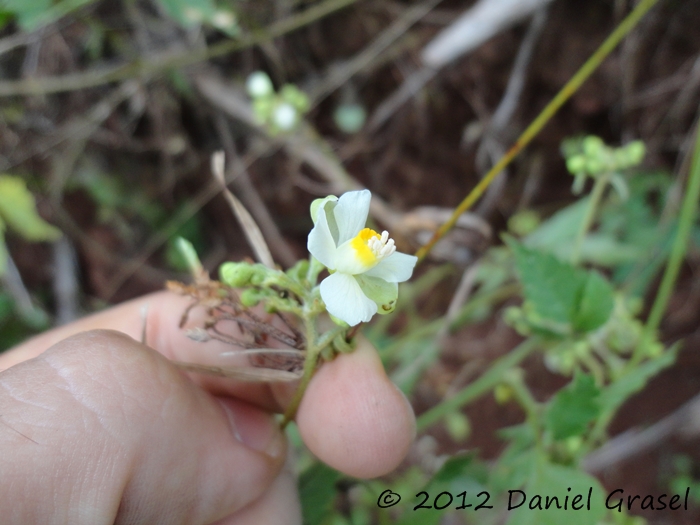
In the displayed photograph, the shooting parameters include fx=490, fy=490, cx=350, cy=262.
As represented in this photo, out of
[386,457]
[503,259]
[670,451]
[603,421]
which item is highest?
[503,259]

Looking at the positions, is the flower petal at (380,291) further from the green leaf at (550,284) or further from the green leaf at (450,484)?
the green leaf at (450,484)

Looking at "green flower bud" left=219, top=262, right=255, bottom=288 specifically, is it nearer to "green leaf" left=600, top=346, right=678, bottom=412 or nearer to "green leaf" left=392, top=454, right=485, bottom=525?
"green leaf" left=392, top=454, right=485, bottom=525

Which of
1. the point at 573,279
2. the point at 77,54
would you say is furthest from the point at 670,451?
the point at 77,54

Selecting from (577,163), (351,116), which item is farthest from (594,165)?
(351,116)

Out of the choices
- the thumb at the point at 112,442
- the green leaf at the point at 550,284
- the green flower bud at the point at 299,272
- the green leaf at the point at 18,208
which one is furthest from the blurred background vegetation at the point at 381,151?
the thumb at the point at 112,442

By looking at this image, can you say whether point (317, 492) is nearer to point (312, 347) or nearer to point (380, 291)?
point (312, 347)

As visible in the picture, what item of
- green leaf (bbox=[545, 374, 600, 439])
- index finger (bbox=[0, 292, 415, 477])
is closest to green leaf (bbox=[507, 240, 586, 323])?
green leaf (bbox=[545, 374, 600, 439])

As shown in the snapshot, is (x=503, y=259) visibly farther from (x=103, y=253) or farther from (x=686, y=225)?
(x=103, y=253)
